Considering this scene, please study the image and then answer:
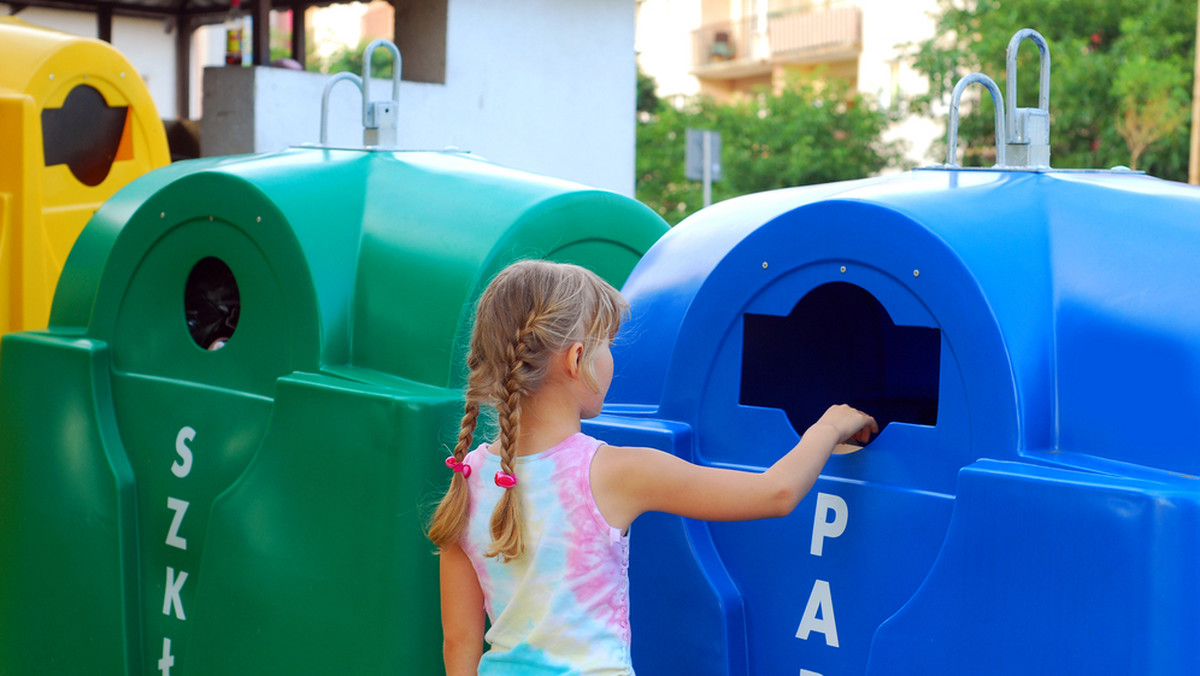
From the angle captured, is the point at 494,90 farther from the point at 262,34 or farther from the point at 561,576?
the point at 561,576

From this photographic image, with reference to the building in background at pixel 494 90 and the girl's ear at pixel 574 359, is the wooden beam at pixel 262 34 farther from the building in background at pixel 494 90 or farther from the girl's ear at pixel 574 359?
the girl's ear at pixel 574 359

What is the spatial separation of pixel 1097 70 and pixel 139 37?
9.66 m

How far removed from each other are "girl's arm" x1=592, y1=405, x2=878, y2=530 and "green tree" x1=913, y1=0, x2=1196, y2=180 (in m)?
11.8

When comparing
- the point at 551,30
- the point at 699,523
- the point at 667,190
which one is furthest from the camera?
the point at 667,190

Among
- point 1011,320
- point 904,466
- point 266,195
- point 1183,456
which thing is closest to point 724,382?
point 904,466

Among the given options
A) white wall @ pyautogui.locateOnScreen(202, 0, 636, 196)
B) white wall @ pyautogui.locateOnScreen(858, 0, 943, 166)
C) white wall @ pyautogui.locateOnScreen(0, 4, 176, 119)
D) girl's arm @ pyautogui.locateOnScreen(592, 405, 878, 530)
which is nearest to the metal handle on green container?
Result: girl's arm @ pyautogui.locateOnScreen(592, 405, 878, 530)

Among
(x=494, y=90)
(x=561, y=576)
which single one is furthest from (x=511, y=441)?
(x=494, y=90)

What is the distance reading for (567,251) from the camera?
8.07ft

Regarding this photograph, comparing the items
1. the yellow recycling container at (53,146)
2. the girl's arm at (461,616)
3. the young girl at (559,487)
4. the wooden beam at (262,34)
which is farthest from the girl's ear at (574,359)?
the wooden beam at (262,34)

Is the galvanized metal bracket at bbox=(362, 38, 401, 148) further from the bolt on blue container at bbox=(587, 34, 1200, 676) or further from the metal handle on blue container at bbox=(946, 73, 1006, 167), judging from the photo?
the metal handle on blue container at bbox=(946, 73, 1006, 167)

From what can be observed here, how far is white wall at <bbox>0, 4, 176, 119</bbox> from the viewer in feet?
28.2

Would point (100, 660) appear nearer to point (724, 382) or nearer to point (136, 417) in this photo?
point (136, 417)

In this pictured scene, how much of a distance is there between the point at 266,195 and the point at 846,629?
1.40m

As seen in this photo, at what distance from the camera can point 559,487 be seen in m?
1.60
